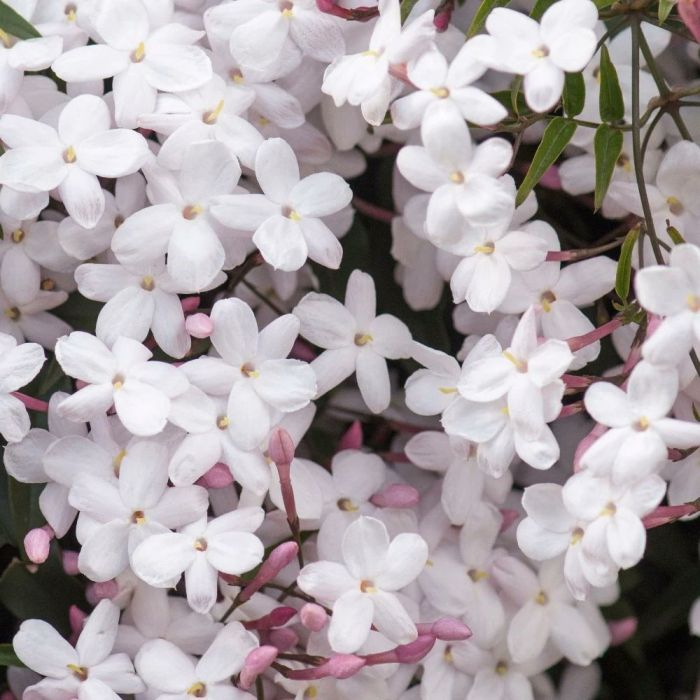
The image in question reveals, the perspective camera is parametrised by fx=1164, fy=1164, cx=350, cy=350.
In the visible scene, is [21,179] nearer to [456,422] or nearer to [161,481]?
[161,481]


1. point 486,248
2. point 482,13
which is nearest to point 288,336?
point 486,248

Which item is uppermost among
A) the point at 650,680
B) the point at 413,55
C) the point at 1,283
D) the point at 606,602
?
the point at 413,55

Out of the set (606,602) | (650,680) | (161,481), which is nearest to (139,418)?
(161,481)

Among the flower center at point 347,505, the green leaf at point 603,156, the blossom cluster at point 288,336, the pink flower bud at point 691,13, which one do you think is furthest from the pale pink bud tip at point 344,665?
the pink flower bud at point 691,13

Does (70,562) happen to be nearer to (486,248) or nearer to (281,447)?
(281,447)

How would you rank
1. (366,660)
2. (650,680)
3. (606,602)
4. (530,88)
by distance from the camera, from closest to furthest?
(530,88) → (366,660) → (606,602) → (650,680)

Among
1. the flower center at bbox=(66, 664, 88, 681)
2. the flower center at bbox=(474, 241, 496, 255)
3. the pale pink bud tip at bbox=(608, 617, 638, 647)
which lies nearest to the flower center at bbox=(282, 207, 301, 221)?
Result: the flower center at bbox=(474, 241, 496, 255)

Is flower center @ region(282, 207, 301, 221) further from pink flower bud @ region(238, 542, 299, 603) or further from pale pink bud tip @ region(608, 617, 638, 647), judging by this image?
pale pink bud tip @ region(608, 617, 638, 647)
